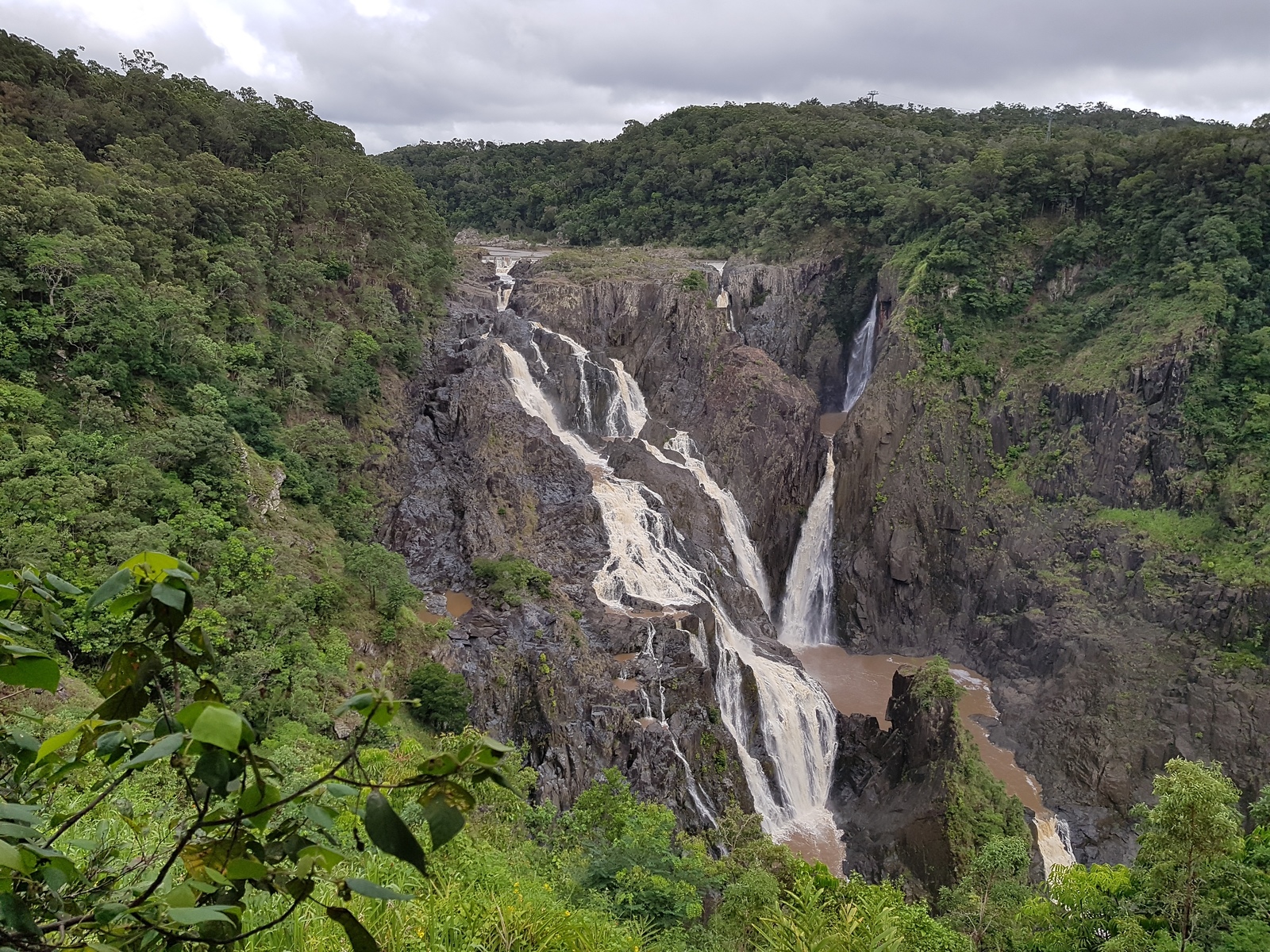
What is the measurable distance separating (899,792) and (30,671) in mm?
20602

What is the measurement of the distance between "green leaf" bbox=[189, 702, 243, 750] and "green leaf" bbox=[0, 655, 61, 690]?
0.51 meters

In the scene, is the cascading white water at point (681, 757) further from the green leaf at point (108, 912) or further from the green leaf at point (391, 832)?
the green leaf at point (391, 832)

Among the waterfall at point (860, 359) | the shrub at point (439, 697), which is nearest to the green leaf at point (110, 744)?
the shrub at point (439, 697)

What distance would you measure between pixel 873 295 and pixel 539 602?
2456 centimetres

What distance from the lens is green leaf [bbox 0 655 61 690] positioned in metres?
1.58

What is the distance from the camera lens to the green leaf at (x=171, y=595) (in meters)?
1.46

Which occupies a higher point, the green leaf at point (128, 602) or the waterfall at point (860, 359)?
the waterfall at point (860, 359)

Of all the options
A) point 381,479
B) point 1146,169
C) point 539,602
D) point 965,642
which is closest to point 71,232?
point 381,479

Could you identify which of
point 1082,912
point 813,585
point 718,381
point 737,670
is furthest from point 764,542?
point 1082,912

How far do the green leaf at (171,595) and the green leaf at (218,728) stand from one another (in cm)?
26

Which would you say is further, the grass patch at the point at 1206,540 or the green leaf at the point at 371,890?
the grass patch at the point at 1206,540

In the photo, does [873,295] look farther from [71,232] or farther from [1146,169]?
[71,232]

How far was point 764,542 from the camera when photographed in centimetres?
2886

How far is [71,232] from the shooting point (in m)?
16.5
